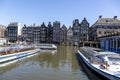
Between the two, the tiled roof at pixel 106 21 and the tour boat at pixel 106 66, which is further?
the tiled roof at pixel 106 21

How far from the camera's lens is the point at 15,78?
19.1 metres

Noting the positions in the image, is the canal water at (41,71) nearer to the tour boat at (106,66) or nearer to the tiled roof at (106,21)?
the tour boat at (106,66)

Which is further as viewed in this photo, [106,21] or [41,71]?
[106,21]

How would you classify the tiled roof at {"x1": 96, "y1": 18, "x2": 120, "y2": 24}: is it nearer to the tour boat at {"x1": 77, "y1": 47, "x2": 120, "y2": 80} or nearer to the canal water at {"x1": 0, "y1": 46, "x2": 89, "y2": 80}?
the canal water at {"x1": 0, "y1": 46, "x2": 89, "y2": 80}

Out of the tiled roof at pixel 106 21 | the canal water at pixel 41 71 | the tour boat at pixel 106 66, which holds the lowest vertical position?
the canal water at pixel 41 71

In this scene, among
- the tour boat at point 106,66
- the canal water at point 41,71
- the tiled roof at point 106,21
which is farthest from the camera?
the tiled roof at point 106,21

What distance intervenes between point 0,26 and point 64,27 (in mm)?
45375

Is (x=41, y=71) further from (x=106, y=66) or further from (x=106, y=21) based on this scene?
(x=106, y=21)

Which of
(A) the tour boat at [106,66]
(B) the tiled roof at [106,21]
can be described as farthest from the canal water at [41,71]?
(B) the tiled roof at [106,21]

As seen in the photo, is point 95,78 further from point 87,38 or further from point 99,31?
point 87,38

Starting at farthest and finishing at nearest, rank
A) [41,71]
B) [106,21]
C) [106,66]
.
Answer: [106,21] < [41,71] < [106,66]

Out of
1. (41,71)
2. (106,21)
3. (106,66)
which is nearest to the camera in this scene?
(106,66)

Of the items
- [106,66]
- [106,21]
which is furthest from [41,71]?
[106,21]

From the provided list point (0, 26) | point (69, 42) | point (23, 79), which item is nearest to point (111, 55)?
point (23, 79)
